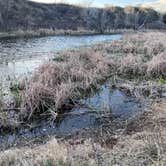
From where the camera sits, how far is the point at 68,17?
170 feet

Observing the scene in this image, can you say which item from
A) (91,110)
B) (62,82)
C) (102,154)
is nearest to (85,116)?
(91,110)

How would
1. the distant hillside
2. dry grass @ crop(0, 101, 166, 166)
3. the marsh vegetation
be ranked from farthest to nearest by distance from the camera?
the distant hillside → the marsh vegetation → dry grass @ crop(0, 101, 166, 166)

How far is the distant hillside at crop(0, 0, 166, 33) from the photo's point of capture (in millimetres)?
42750

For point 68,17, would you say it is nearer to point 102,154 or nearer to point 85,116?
point 85,116

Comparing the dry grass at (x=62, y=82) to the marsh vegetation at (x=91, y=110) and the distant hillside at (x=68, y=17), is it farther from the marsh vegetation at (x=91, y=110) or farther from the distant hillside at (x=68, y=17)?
the distant hillside at (x=68, y=17)

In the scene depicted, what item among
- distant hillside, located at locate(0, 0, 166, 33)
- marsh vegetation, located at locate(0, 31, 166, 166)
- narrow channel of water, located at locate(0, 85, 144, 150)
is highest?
distant hillside, located at locate(0, 0, 166, 33)

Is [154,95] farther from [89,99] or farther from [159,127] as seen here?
[159,127]

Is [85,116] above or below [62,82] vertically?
below

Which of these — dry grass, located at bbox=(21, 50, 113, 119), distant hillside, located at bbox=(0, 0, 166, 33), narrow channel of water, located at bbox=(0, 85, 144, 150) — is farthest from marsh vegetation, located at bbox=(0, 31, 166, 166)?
distant hillside, located at bbox=(0, 0, 166, 33)

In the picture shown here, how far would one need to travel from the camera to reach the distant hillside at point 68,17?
4275cm

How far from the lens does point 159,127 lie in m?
7.23

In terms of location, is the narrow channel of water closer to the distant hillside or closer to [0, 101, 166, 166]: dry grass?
[0, 101, 166, 166]: dry grass

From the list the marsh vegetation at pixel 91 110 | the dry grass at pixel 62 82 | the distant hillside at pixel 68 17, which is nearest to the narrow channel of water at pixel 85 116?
the marsh vegetation at pixel 91 110

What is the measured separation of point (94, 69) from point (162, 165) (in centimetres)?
861
